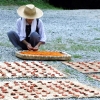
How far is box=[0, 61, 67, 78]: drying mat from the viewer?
592 cm

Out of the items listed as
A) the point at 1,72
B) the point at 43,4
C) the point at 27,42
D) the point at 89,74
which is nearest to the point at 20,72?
the point at 1,72

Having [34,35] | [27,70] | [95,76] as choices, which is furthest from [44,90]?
[34,35]

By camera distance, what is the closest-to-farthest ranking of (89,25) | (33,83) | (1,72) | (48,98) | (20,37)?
(48,98), (33,83), (1,72), (20,37), (89,25)

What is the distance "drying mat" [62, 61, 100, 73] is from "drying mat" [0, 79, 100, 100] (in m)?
0.84

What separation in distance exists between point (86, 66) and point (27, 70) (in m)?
1.10

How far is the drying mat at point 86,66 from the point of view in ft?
21.4

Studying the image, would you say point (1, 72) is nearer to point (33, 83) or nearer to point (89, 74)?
point (33, 83)

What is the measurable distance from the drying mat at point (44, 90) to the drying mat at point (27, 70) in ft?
1.06

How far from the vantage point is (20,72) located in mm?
6059

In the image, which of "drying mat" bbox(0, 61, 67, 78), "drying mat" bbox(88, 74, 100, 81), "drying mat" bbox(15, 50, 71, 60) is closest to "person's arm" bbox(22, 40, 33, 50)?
"drying mat" bbox(15, 50, 71, 60)

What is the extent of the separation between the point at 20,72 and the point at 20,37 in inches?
61.5

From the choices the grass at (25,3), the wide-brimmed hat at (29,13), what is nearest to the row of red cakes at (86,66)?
the wide-brimmed hat at (29,13)

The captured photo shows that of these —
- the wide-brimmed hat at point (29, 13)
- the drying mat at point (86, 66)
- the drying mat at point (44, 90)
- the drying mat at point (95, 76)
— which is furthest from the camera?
the wide-brimmed hat at point (29, 13)

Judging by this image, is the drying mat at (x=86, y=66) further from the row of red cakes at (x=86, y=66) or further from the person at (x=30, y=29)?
the person at (x=30, y=29)
